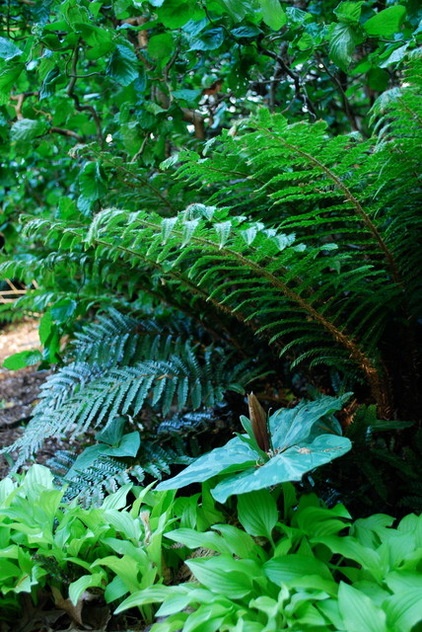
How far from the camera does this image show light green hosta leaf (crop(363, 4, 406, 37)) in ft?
4.90

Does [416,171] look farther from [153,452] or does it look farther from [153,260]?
[153,452]

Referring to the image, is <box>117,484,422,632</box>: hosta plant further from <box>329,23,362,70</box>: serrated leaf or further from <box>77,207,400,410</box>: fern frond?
<box>329,23,362,70</box>: serrated leaf

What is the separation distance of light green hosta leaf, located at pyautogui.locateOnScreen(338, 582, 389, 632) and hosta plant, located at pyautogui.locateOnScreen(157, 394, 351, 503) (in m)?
0.21

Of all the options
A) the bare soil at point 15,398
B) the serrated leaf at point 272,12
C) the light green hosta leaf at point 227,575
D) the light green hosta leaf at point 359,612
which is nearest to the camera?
the light green hosta leaf at point 359,612

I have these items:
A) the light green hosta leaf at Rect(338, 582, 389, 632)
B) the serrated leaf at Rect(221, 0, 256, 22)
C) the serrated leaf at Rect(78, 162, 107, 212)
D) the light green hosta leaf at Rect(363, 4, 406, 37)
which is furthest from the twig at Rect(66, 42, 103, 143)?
the light green hosta leaf at Rect(338, 582, 389, 632)

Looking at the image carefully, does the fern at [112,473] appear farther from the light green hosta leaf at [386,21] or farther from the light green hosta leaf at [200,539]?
the light green hosta leaf at [386,21]

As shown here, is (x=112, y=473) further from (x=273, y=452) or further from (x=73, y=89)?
(x=73, y=89)

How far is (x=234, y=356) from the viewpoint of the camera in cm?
196

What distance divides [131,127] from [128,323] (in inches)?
26.6

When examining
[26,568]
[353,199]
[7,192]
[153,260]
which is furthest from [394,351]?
[7,192]

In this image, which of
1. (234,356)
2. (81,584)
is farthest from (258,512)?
(234,356)

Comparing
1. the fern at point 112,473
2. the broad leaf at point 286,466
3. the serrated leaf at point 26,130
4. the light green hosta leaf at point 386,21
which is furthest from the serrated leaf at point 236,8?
the fern at point 112,473

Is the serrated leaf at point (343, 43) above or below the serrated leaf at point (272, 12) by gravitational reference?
below

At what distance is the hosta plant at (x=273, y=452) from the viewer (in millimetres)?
1111
